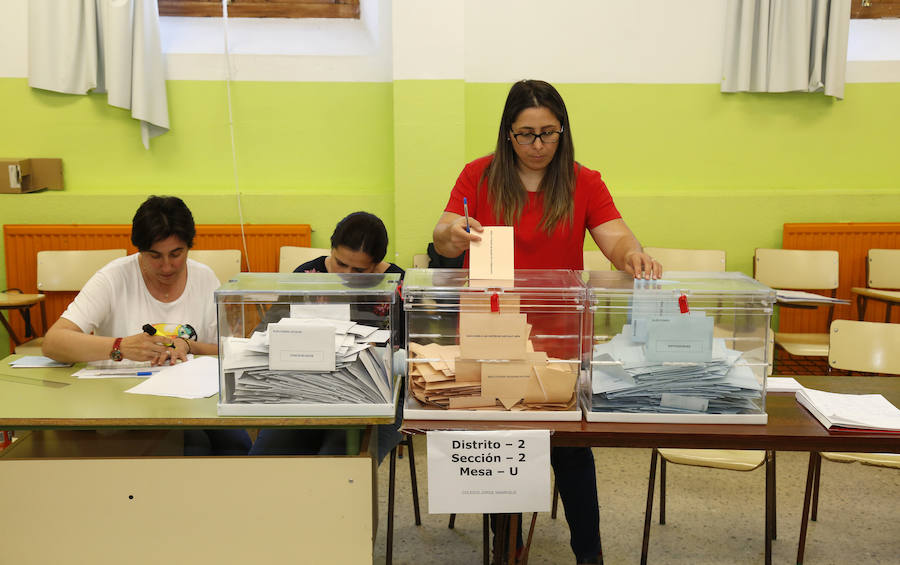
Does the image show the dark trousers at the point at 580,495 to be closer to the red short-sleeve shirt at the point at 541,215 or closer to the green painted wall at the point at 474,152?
the red short-sleeve shirt at the point at 541,215

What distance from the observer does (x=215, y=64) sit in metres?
4.82

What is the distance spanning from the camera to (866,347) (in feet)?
9.88

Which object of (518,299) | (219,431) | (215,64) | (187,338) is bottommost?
(219,431)

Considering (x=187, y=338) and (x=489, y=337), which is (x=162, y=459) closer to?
(x=187, y=338)

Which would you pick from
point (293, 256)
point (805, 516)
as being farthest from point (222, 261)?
point (805, 516)

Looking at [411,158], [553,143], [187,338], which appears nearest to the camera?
[553,143]

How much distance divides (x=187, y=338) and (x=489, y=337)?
1155mm

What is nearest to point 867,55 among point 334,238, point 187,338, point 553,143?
point 553,143

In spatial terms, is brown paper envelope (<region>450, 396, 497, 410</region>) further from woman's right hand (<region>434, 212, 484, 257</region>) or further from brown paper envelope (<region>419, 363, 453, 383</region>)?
woman's right hand (<region>434, 212, 484, 257</region>)

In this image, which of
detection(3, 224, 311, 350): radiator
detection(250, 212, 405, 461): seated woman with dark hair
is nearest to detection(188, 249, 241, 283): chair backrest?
detection(3, 224, 311, 350): radiator

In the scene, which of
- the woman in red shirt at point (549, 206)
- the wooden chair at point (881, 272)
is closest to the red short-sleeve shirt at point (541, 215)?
the woman in red shirt at point (549, 206)

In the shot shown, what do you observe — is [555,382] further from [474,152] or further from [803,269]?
[803,269]

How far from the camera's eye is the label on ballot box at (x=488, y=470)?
1.82m

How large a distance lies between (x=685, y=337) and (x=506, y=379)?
1.47 ft
